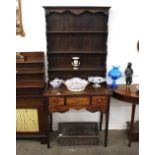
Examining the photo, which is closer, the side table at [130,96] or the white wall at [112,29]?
the side table at [130,96]

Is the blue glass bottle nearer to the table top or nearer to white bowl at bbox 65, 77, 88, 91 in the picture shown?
the table top

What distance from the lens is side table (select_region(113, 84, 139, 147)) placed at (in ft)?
8.59

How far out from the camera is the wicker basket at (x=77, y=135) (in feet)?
9.12

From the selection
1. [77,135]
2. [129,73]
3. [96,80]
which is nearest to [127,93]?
[129,73]

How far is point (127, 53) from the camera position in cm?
294

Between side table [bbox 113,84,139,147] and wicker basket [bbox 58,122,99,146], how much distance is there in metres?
0.45

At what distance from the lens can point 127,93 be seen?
2.67m

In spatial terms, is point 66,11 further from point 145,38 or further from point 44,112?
point 145,38

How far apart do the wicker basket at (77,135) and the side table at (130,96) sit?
0.45 metres

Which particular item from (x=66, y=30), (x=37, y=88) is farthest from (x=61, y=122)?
(x=66, y=30)

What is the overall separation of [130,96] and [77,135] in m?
0.83

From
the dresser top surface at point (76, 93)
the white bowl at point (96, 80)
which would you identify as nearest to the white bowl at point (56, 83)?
the dresser top surface at point (76, 93)

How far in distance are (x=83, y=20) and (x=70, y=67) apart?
0.63 meters

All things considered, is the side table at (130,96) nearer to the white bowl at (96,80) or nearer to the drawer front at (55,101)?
the white bowl at (96,80)
